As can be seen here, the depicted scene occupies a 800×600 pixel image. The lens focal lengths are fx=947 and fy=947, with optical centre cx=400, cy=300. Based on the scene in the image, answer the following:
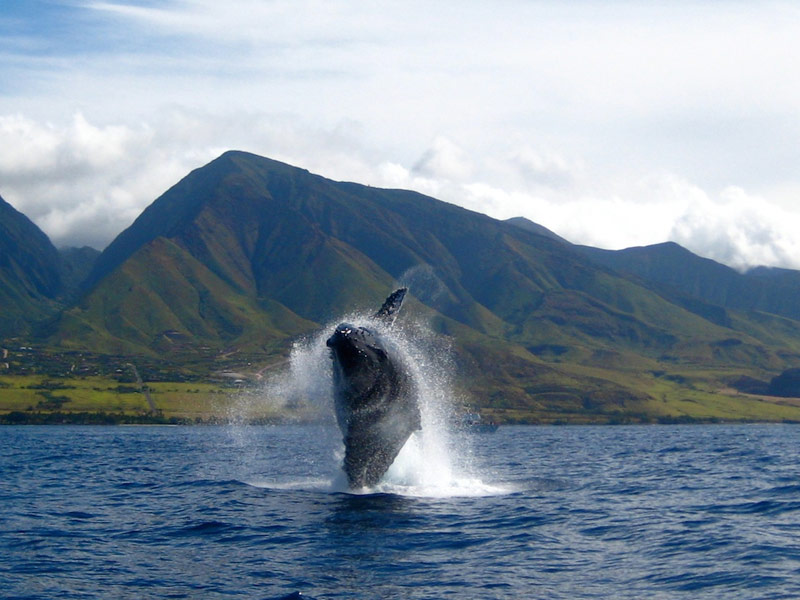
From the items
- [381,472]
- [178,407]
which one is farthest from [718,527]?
[178,407]

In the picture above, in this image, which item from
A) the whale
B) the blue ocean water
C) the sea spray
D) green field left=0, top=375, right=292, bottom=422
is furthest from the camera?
green field left=0, top=375, right=292, bottom=422

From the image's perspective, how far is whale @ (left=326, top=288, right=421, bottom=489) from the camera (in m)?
34.6

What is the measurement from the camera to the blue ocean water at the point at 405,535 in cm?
2323

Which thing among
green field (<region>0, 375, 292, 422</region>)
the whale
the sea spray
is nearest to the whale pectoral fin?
the whale

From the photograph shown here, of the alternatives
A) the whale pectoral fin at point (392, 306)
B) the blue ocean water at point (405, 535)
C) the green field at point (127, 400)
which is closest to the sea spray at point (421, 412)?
the blue ocean water at point (405, 535)

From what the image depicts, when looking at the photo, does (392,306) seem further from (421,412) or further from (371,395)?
(371,395)

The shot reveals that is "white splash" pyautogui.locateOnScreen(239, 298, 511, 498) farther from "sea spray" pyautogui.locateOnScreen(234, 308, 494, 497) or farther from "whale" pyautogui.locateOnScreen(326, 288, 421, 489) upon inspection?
"whale" pyautogui.locateOnScreen(326, 288, 421, 489)

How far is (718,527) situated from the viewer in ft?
101

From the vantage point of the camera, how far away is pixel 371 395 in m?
36.1

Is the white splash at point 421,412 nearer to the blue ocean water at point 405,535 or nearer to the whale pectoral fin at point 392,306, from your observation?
the blue ocean water at point 405,535

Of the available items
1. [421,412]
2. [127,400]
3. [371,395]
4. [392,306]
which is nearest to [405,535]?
[371,395]

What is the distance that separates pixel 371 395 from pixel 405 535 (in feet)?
23.7

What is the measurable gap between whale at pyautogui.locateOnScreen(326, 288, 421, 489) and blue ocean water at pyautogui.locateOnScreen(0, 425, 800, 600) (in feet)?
6.60

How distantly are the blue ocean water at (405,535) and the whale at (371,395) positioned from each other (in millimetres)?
2013
